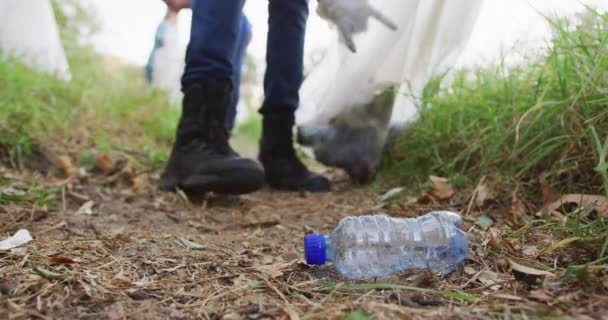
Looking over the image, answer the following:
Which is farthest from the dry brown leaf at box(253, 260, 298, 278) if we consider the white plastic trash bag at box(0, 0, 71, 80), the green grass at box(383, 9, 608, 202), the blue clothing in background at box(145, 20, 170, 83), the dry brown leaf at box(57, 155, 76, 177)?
the blue clothing in background at box(145, 20, 170, 83)

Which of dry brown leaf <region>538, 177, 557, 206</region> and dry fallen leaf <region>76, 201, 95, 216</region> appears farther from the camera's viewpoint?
dry fallen leaf <region>76, 201, 95, 216</region>

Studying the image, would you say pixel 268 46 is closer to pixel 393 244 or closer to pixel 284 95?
pixel 284 95

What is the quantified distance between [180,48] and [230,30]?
2714 mm

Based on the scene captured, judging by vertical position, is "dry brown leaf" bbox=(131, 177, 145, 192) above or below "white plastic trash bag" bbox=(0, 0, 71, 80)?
below

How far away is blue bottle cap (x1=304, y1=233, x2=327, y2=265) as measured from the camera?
0.95 metres

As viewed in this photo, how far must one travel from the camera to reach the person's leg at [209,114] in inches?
63.5

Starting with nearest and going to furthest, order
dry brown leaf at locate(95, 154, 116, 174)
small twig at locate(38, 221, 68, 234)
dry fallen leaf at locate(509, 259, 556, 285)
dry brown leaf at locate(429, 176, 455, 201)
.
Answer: dry fallen leaf at locate(509, 259, 556, 285) → small twig at locate(38, 221, 68, 234) → dry brown leaf at locate(429, 176, 455, 201) → dry brown leaf at locate(95, 154, 116, 174)

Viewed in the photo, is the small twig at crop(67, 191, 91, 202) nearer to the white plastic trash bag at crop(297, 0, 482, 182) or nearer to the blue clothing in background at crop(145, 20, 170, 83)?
the white plastic trash bag at crop(297, 0, 482, 182)

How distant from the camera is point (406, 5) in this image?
74.2 inches

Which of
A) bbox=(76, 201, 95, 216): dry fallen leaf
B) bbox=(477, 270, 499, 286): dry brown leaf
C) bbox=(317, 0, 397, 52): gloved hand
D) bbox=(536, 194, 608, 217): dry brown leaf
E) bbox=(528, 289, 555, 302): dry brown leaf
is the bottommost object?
bbox=(76, 201, 95, 216): dry fallen leaf

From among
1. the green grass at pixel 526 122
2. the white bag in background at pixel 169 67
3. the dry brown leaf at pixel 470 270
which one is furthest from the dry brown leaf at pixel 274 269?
the white bag in background at pixel 169 67

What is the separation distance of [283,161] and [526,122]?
1093 mm

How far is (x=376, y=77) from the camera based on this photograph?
6.68 feet

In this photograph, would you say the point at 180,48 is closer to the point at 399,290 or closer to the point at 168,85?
the point at 168,85
